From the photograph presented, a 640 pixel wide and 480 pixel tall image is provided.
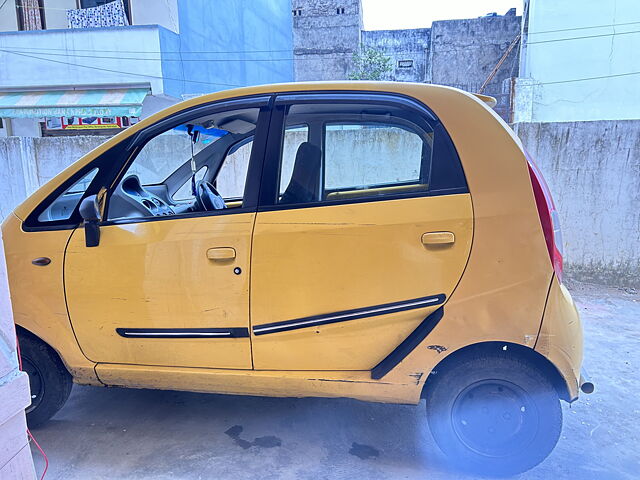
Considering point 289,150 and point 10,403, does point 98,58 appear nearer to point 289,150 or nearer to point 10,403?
point 289,150

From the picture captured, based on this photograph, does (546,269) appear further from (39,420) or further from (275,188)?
(39,420)

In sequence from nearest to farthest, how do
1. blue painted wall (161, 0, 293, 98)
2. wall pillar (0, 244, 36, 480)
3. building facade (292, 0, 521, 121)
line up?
wall pillar (0, 244, 36, 480) → blue painted wall (161, 0, 293, 98) → building facade (292, 0, 521, 121)

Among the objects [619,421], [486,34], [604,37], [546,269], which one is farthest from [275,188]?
[486,34]

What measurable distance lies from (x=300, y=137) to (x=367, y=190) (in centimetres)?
55

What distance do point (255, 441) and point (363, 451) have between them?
61 cm

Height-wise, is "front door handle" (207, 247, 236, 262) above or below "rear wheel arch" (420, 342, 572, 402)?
above

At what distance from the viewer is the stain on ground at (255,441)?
2.52 meters

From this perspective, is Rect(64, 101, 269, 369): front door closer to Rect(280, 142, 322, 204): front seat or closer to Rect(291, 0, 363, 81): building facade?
Rect(280, 142, 322, 204): front seat

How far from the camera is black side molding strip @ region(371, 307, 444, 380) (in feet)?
6.93

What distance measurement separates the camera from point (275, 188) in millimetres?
2246

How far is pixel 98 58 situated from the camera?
35.4 ft

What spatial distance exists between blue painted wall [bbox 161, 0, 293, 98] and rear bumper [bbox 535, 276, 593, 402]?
10845 mm

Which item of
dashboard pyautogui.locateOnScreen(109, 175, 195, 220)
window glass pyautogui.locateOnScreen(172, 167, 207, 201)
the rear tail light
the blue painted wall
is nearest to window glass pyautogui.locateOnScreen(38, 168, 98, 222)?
dashboard pyautogui.locateOnScreen(109, 175, 195, 220)

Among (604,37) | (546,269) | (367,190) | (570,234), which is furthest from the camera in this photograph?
(604,37)
